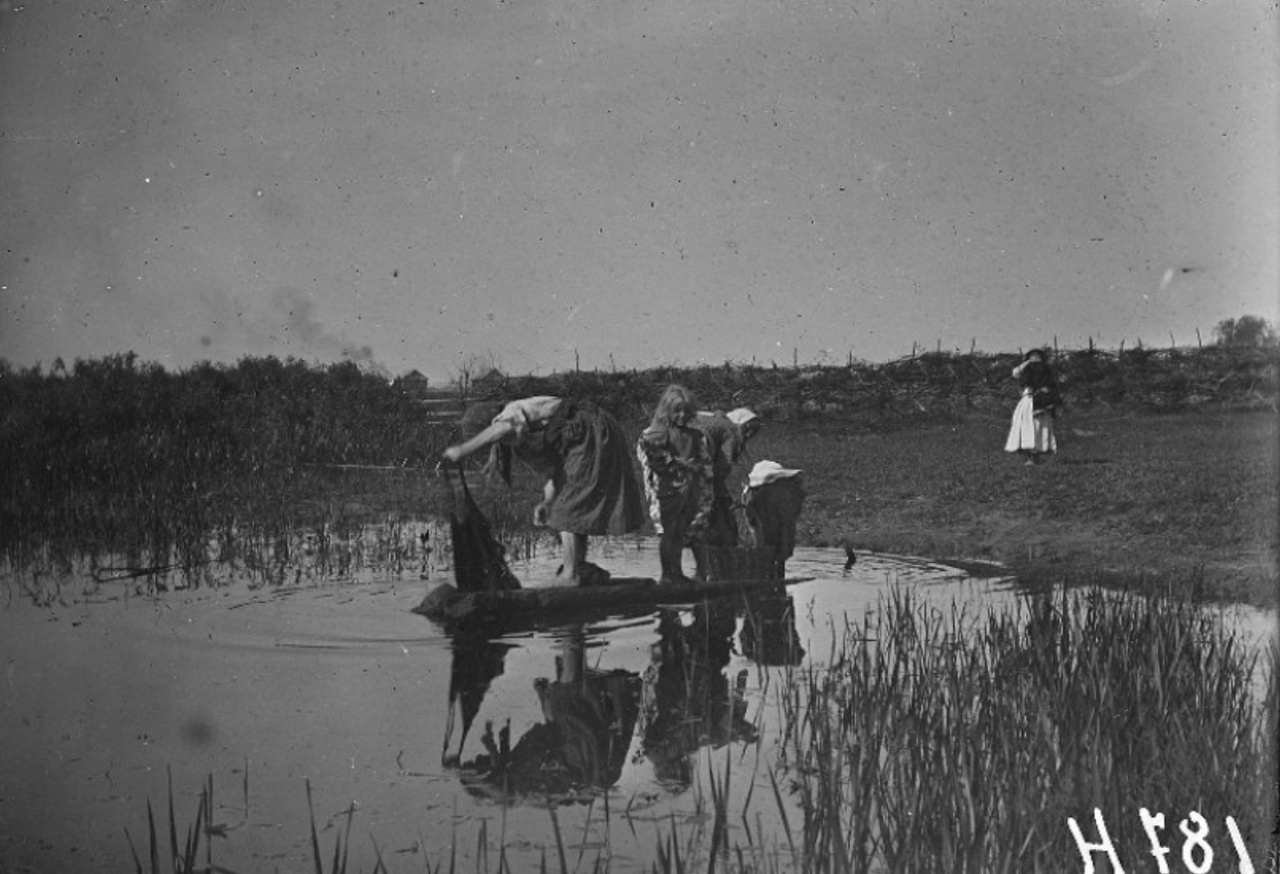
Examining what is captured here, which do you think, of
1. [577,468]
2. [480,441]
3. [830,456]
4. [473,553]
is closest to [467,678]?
[473,553]

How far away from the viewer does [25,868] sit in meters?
3.75

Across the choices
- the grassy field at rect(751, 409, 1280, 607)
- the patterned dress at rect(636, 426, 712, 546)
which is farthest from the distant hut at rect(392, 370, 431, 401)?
the grassy field at rect(751, 409, 1280, 607)

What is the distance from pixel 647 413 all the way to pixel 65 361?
10.8 feet

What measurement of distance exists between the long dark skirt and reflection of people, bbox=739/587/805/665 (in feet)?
2.84

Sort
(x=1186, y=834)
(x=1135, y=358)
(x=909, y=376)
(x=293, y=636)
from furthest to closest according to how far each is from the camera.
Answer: (x=909, y=376)
(x=1135, y=358)
(x=293, y=636)
(x=1186, y=834)

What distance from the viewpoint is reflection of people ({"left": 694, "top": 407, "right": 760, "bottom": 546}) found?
7.37 meters

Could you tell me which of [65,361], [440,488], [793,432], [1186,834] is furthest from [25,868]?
[793,432]

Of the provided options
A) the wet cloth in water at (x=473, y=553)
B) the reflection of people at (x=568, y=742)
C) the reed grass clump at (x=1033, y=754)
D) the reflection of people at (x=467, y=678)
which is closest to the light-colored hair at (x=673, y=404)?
the wet cloth in water at (x=473, y=553)

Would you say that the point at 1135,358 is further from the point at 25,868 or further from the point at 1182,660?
the point at 25,868

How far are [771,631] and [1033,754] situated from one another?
2.73 meters

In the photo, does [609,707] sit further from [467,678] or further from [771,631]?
[771,631]

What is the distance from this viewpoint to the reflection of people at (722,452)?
24.2 ft

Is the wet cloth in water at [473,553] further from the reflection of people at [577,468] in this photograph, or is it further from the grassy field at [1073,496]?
the grassy field at [1073,496]

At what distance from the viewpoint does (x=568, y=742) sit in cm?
458
